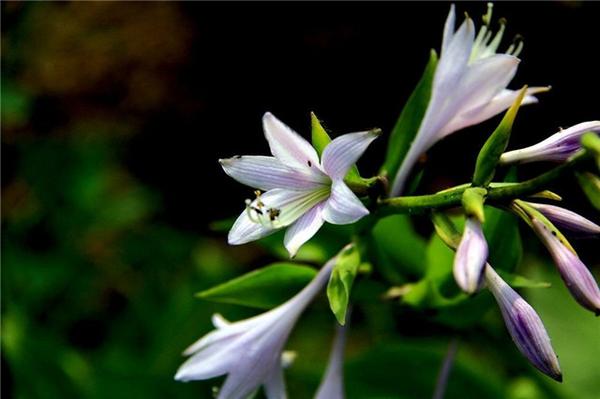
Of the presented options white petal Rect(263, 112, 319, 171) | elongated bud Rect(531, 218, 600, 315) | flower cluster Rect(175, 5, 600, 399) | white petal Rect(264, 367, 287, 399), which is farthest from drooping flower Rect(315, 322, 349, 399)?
elongated bud Rect(531, 218, 600, 315)

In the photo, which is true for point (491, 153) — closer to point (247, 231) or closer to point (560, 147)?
point (560, 147)

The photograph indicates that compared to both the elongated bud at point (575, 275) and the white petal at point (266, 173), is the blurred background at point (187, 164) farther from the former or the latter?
the elongated bud at point (575, 275)

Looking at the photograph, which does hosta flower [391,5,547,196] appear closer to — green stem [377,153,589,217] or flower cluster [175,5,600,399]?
flower cluster [175,5,600,399]

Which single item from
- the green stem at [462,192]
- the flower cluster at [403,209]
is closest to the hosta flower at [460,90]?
the flower cluster at [403,209]

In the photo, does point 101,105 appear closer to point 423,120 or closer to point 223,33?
point 223,33

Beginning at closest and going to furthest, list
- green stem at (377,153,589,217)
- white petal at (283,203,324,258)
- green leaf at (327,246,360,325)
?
1. green stem at (377,153,589,217)
2. white petal at (283,203,324,258)
3. green leaf at (327,246,360,325)
